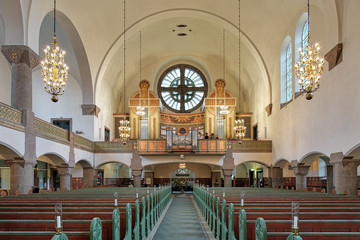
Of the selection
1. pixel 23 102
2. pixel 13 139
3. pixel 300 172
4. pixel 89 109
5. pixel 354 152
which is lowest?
pixel 300 172

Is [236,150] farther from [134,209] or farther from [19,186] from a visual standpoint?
[134,209]

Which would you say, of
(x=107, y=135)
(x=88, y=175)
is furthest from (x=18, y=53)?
(x=107, y=135)

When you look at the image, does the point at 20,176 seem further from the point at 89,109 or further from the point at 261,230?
the point at 261,230

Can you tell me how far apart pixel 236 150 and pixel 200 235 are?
15084 millimetres

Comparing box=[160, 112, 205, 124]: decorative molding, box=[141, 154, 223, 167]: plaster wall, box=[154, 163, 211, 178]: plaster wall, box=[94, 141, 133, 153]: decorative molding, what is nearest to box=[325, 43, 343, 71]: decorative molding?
box=[141, 154, 223, 167]: plaster wall

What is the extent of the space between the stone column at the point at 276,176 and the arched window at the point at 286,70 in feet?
16.7

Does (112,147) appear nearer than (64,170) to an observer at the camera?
No

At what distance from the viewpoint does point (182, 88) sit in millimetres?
32906

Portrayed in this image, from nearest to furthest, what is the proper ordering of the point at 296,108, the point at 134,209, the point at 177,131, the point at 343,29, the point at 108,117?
the point at 134,209 → the point at 343,29 → the point at 296,108 → the point at 108,117 → the point at 177,131

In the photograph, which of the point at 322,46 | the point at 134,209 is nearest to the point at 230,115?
the point at 322,46

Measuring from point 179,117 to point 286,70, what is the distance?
41.7ft

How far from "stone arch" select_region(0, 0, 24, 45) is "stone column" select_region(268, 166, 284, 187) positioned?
17223 mm

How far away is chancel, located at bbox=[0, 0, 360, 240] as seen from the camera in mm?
7724

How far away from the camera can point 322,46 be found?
51.3 feet
